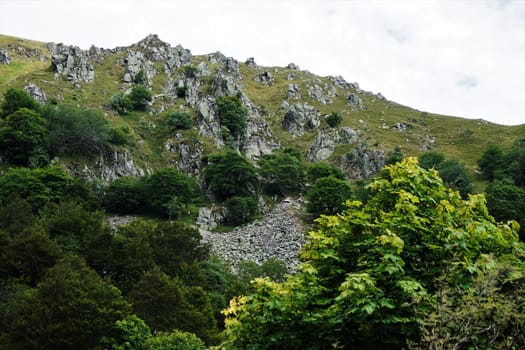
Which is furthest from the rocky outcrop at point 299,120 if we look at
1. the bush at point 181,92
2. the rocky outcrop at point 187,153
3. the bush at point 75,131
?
the bush at point 75,131

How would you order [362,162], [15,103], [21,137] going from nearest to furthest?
[21,137] < [15,103] < [362,162]

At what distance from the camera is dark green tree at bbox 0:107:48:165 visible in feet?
277

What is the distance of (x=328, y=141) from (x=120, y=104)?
57.7m

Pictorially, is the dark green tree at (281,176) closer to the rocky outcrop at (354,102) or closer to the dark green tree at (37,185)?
the dark green tree at (37,185)

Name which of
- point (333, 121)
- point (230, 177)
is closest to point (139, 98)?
point (230, 177)

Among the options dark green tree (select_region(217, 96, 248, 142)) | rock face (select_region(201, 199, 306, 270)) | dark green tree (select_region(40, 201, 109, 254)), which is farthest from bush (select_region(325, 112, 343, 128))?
dark green tree (select_region(40, 201, 109, 254))

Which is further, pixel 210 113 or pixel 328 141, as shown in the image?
pixel 328 141

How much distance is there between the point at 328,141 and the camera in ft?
447

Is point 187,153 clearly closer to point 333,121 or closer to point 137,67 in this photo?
point 333,121

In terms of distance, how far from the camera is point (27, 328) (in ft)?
100

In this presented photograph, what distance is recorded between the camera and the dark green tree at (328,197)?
293ft

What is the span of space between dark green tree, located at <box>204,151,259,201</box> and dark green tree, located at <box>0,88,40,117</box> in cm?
3759

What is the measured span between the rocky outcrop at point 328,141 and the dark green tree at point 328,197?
1470 inches

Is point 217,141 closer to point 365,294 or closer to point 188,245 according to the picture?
point 188,245
